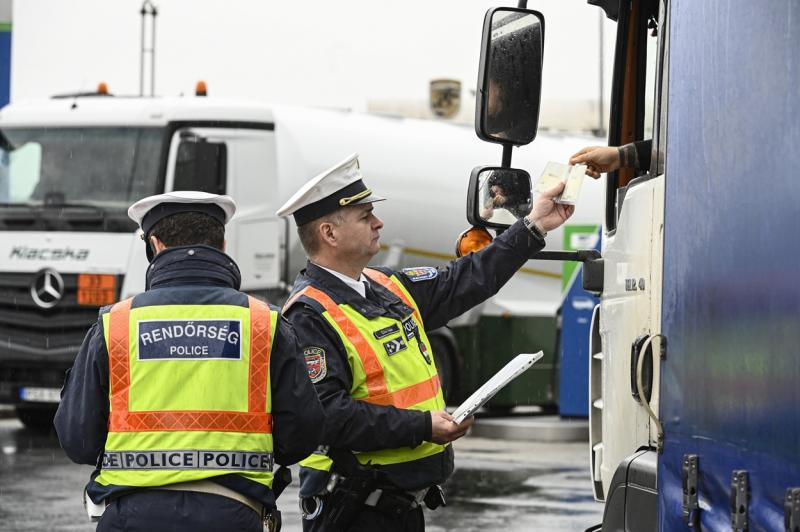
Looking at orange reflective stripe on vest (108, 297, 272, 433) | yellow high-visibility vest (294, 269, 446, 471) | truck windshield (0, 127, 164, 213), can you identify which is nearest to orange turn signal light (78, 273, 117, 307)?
truck windshield (0, 127, 164, 213)

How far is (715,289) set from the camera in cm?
269

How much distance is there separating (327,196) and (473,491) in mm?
6080

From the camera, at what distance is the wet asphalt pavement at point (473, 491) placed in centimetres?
871

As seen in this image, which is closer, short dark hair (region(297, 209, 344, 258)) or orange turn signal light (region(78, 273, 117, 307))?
short dark hair (region(297, 209, 344, 258))

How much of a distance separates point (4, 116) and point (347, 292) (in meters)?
10.5

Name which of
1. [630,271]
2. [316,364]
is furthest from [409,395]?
[630,271]

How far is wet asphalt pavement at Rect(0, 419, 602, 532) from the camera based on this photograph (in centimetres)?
871

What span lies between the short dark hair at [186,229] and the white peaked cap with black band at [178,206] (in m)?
0.02

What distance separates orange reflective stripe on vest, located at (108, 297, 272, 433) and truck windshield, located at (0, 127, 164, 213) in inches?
387

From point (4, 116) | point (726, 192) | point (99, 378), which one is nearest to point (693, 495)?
point (726, 192)

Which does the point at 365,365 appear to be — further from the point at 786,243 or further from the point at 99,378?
the point at 786,243

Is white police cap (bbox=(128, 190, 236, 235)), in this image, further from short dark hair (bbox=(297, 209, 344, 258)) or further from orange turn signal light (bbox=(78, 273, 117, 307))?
orange turn signal light (bbox=(78, 273, 117, 307))

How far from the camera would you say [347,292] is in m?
4.31

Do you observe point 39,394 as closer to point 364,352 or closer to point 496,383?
point 364,352
